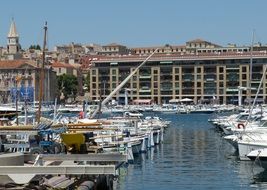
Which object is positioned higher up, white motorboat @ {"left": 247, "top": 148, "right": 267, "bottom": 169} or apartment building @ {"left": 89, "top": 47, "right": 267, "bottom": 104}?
apartment building @ {"left": 89, "top": 47, "right": 267, "bottom": 104}

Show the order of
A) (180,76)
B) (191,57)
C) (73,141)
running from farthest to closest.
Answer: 1. (180,76)
2. (191,57)
3. (73,141)

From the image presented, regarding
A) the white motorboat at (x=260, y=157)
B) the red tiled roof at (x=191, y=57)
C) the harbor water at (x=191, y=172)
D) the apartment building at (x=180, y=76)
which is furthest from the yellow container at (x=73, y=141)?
the red tiled roof at (x=191, y=57)

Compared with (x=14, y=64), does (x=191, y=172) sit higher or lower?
lower

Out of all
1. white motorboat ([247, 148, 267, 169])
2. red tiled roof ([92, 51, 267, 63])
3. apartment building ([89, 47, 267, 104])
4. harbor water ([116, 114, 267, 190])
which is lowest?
harbor water ([116, 114, 267, 190])

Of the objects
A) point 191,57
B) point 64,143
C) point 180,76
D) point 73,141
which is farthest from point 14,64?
point 73,141

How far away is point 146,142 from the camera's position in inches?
1868

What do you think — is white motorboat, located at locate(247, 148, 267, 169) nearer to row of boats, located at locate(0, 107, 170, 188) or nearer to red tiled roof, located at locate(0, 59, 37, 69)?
row of boats, located at locate(0, 107, 170, 188)

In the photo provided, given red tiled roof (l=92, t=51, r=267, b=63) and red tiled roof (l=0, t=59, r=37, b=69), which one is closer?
red tiled roof (l=0, t=59, r=37, b=69)

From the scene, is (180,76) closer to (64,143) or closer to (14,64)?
(14,64)

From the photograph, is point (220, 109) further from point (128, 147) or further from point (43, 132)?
point (43, 132)

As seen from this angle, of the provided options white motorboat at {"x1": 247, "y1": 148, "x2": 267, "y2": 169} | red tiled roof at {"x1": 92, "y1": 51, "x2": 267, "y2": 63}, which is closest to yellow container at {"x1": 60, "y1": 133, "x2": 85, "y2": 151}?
white motorboat at {"x1": 247, "y1": 148, "x2": 267, "y2": 169}

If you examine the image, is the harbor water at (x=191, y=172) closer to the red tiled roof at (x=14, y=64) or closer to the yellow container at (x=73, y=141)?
the yellow container at (x=73, y=141)

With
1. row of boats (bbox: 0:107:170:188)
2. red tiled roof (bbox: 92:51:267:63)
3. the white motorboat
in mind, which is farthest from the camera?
red tiled roof (bbox: 92:51:267:63)

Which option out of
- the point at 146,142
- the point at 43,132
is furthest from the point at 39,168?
the point at 146,142
